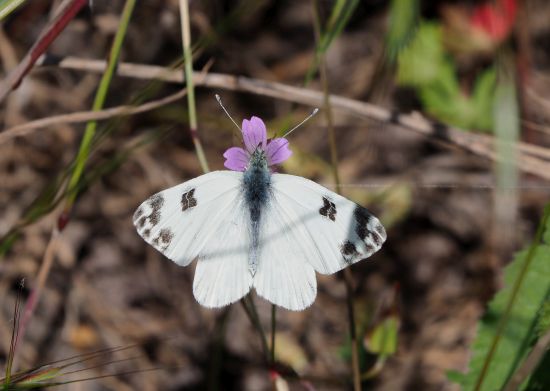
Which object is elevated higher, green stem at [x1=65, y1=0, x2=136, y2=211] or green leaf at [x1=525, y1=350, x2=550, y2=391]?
green stem at [x1=65, y1=0, x2=136, y2=211]

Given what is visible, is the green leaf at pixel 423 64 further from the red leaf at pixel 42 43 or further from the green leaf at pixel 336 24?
the red leaf at pixel 42 43

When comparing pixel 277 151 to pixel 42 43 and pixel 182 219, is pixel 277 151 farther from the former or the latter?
pixel 42 43

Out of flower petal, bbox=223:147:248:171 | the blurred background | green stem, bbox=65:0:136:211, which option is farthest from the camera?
the blurred background

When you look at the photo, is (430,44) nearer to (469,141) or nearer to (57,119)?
(469,141)

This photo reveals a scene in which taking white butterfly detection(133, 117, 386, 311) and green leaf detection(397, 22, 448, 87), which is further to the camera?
green leaf detection(397, 22, 448, 87)

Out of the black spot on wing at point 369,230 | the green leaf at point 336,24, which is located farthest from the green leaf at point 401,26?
the black spot on wing at point 369,230

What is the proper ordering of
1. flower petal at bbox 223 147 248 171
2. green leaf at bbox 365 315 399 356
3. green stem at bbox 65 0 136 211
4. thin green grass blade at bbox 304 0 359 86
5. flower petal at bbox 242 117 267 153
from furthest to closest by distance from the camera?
green leaf at bbox 365 315 399 356
thin green grass blade at bbox 304 0 359 86
green stem at bbox 65 0 136 211
flower petal at bbox 223 147 248 171
flower petal at bbox 242 117 267 153

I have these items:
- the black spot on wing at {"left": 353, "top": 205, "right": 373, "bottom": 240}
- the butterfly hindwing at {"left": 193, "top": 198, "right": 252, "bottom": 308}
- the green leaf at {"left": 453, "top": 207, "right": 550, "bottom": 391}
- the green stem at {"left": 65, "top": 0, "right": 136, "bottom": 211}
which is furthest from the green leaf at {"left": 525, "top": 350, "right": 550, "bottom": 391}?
the green stem at {"left": 65, "top": 0, "right": 136, "bottom": 211}

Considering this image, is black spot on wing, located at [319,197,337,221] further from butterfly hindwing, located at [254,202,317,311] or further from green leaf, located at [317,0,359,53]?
green leaf, located at [317,0,359,53]

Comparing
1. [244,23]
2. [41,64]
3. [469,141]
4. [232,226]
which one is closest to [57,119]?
[41,64]
